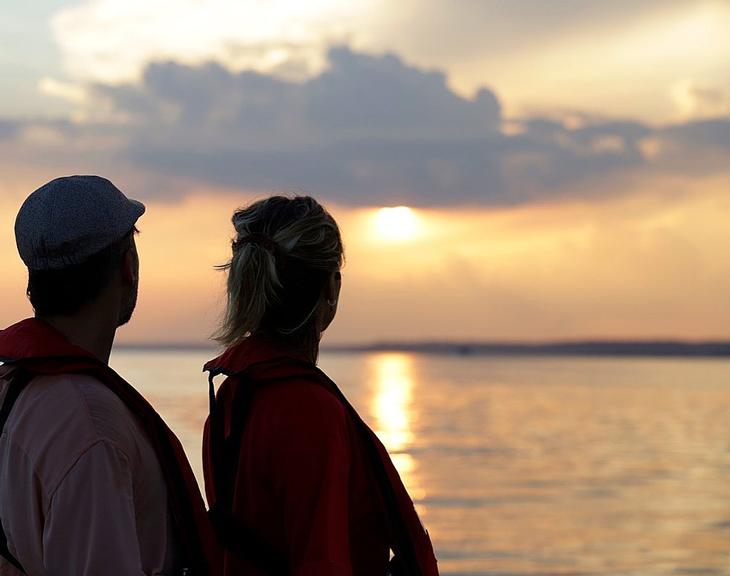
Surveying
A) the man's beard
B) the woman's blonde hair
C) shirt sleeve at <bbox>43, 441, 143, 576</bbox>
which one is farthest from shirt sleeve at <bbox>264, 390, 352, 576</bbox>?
shirt sleeve at <bbox>43, 441, 143, 576</bbox>

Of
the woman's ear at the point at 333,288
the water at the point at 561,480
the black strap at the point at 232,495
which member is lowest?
the water at the point at 561,480

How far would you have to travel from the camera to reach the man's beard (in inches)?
107

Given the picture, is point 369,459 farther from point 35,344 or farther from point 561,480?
point 561,480

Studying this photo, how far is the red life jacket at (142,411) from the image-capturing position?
2.52 m

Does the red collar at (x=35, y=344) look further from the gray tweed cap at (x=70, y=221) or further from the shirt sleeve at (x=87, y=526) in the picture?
the shirt sleeve at (x=87, y=526)

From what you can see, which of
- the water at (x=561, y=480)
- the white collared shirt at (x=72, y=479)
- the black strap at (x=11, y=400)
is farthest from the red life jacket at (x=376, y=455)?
the water at (x=561, y=480)

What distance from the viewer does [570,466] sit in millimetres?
32062

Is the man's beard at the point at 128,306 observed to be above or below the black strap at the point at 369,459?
above

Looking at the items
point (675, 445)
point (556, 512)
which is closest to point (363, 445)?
point (556, 512)

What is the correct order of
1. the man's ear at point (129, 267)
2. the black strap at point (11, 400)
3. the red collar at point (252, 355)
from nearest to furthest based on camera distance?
the black strap at point (11, 400) → the man's ear at point (129, 267) → the red collar at point (252, 355)

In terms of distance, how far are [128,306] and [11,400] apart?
363 mm

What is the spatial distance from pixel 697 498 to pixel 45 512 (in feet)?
80.1

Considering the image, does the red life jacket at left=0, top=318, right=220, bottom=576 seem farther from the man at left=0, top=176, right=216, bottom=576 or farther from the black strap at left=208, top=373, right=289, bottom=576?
the black strap at left=208, top=373, right=289, bottom=576

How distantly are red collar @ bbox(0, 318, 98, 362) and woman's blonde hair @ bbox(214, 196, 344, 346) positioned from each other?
0.69 metres
